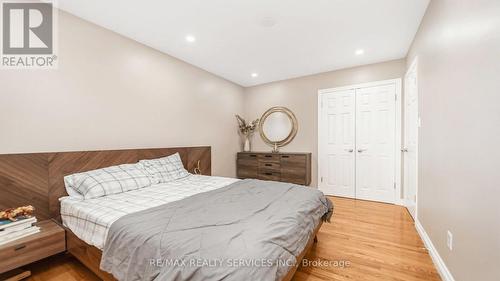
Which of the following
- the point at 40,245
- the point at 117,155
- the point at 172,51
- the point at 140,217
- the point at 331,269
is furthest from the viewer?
the point at 172,51

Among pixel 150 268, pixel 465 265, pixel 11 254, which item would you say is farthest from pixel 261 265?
pixel 11 254

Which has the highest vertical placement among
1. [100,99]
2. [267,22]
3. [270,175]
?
[267,22]

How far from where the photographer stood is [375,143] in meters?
3.67

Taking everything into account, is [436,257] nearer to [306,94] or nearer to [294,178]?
[294,178]

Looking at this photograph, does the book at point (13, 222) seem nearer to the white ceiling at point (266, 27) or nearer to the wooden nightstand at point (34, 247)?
the wooden nightstand at point (34, 247)

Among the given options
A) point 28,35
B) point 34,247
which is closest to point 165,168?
point 34,247

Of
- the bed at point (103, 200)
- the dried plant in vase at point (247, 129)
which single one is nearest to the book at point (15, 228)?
the bed at point (103, 200)

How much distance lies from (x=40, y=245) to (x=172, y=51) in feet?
8.89

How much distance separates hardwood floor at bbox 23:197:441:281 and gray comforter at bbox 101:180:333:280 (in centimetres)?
44

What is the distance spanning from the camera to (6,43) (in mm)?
1894

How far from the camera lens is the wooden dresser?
4.02 metres

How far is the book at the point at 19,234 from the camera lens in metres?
1.55

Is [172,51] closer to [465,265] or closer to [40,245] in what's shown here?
[40,245]

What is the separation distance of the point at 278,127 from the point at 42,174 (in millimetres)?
3775
